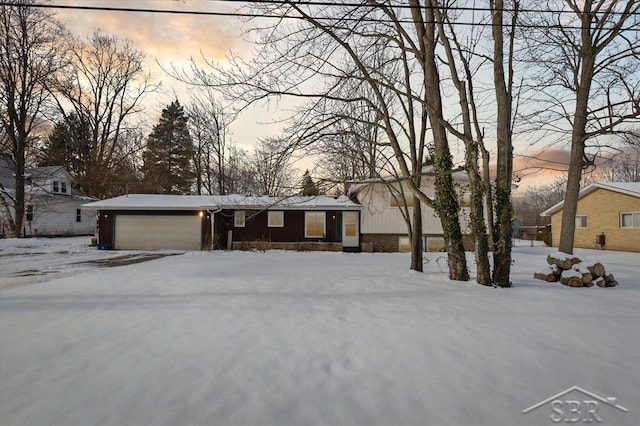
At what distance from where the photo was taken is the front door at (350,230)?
59.9 feet

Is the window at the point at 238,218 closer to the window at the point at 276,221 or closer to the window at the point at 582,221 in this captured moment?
the window at the point at 276,221

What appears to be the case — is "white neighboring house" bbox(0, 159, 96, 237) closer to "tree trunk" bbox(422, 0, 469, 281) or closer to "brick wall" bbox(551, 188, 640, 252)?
"tree trunk" bbox(422, 0, 469, 281)

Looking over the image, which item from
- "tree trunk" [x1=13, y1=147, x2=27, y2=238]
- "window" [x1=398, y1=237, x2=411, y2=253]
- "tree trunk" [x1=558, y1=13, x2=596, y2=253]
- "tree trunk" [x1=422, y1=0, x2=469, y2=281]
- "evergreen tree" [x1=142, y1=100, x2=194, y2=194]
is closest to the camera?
"tree trunk" [x1=422, y1=0, x2=469, y2=281]

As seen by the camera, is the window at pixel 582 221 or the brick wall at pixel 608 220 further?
the window at pixel 582 221

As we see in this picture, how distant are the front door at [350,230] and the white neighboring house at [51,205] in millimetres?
22669

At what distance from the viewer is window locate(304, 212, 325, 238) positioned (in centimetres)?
1850

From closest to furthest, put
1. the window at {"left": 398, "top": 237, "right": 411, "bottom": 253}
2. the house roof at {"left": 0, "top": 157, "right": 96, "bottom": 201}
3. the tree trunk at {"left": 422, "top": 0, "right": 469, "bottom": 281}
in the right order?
the tree trunk at {"left": 422, "top": 0, "right": 469, "bottom": 281}
the window at {"left": 398, "top": 237, "right": 411, "bottom": 253}
the house roof at {"left": 0, "top": 157, "right": 96, "bottom": 201}

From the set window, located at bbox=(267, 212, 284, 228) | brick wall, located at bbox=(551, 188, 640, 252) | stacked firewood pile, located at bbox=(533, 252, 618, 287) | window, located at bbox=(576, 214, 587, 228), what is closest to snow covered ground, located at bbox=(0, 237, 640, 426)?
stacked firewood pile, located at bbox=(533, 252, 618, 287)

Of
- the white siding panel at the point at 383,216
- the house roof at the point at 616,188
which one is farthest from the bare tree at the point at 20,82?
the house roof at the point at 616,188

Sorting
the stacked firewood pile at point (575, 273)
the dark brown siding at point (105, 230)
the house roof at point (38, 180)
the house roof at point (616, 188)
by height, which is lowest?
the stacked firewood pile at point (575, 273)

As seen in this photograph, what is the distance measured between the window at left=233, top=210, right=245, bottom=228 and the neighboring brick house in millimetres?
21378

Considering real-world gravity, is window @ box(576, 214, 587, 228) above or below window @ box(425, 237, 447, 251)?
above

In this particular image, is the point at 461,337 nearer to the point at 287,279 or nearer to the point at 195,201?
the point at 287,279

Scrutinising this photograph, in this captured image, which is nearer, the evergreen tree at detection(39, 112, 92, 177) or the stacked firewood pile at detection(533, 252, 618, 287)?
the stacked firewood pile at detection(533, 252, 618, 287)
